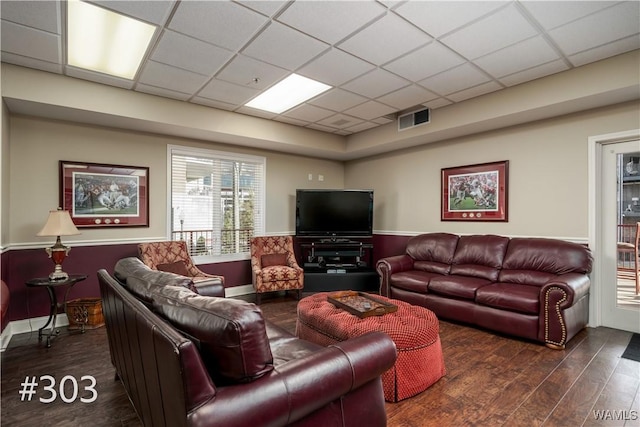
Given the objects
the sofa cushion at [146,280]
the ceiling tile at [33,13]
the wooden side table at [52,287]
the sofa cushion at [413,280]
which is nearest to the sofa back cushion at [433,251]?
the sofa cushion at [413,280]

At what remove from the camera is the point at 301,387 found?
1280 mm

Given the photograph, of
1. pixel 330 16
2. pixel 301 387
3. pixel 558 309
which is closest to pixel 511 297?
pixel 558 309

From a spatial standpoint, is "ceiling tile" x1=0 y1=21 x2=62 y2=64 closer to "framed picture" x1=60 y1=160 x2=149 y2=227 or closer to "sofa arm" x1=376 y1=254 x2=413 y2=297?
"framed picture" x1=60 y1=160 x2=149 y2=227

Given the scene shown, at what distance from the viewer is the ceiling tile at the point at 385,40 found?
2.52 m

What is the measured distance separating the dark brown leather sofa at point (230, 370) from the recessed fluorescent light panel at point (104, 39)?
2079mm

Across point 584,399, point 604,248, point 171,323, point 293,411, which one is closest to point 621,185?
point 604,248

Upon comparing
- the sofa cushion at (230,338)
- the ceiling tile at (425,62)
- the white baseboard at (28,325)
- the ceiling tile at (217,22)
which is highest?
the ceiling tile at (217,22)

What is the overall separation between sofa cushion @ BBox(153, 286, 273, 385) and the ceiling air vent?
160 inches

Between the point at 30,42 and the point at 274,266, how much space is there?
3.65 m

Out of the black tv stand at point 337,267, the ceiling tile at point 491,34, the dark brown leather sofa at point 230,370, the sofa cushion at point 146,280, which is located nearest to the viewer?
the dark brown leather sofa at point 230,370

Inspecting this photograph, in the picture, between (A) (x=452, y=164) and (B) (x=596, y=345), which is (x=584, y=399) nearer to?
(B) (x=596, y=345)

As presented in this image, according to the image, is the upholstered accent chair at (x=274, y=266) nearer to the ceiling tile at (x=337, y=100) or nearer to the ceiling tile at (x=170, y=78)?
the ceiling tile at (x=337, y=100)

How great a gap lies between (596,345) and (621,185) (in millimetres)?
1737

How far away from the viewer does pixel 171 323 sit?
1.40 meters
